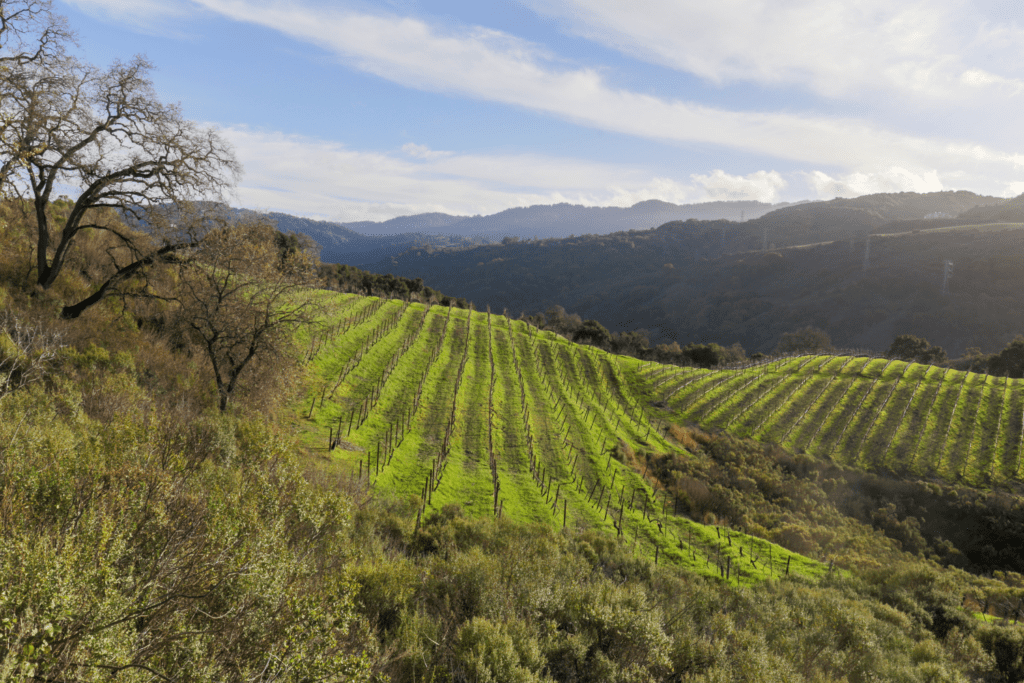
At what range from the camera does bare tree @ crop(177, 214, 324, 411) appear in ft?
61.2

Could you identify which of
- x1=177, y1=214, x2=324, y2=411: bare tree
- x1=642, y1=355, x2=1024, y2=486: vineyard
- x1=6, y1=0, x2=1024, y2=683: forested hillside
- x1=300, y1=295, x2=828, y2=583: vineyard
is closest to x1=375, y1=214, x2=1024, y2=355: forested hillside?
x1=642, y1=355, x2=1024, y2=486: vineyard

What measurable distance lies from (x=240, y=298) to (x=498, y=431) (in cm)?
1717

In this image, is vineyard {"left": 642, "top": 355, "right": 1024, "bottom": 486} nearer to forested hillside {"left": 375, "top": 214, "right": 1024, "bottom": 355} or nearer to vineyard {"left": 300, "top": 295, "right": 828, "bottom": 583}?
vineyard {"left": 300, "top": 295, "right": 828, "bottom": 583}

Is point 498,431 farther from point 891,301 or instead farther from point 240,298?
point 891,301

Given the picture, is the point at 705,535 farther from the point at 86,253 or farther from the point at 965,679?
the point at 86,253

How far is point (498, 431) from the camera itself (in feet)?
97.2

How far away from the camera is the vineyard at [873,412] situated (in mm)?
37250

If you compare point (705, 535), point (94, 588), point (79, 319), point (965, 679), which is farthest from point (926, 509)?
point (79, 319)

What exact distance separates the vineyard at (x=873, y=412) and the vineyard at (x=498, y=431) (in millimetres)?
3790

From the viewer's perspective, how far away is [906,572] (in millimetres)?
19875

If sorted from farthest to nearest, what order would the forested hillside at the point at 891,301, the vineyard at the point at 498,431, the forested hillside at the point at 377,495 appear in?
1. the forested hillside at the point at 891,301
2. the vineyard at the point at 498,431
3. the forested hillside at the point at 377,495

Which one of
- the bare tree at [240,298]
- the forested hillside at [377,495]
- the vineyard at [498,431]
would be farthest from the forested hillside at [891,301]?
the bare tree at [240,298]

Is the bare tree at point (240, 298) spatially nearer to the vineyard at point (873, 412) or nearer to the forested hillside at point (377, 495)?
the forested hillside at point (377, 495)

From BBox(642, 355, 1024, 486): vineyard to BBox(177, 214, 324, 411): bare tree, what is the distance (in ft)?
124
